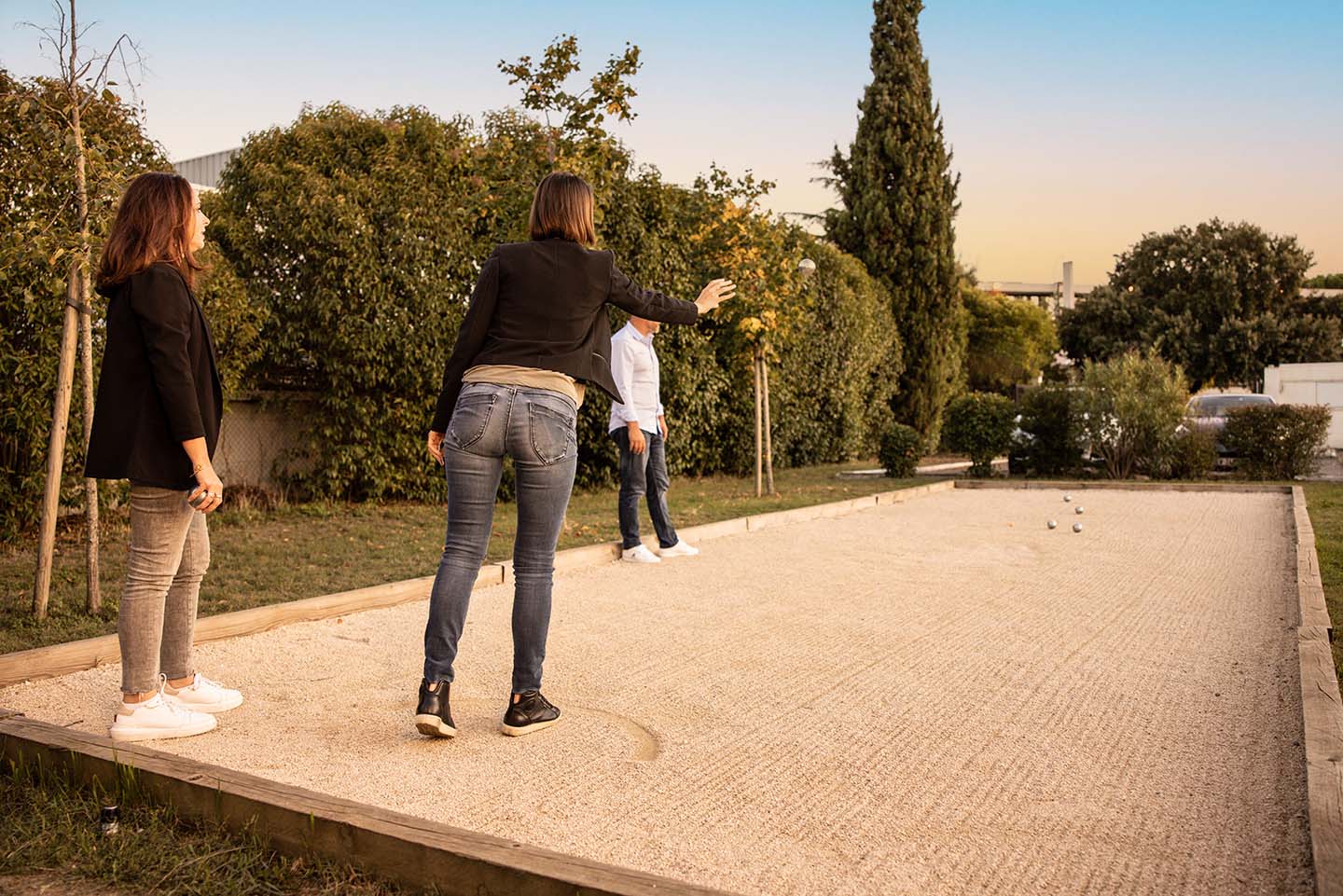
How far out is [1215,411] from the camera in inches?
795

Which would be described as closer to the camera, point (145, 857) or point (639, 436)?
point (145, 857)

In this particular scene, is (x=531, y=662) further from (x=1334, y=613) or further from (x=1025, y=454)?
(x=1025, y=454)

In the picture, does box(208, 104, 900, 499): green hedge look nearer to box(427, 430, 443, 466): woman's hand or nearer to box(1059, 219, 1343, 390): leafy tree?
box(427, 430, 443, 466): woman's hand

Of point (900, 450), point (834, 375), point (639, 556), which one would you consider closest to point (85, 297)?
point (639, 556)

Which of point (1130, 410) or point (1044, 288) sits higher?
point (1044, 288)

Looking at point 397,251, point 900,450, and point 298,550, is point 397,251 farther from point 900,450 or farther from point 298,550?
point 900,450

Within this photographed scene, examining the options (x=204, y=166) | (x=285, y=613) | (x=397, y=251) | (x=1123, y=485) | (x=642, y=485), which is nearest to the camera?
(x=285, y=613)

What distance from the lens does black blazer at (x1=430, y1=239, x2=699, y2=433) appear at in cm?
352

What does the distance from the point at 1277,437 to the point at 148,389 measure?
1747 cm

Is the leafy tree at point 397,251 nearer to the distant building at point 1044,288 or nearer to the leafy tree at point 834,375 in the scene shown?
the leafy tree at point 834,375

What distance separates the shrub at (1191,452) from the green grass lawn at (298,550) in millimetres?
6884

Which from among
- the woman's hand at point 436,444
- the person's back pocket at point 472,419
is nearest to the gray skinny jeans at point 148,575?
the woman's hand at point 436,444

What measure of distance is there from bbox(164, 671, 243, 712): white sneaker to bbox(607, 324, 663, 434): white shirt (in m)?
3.80

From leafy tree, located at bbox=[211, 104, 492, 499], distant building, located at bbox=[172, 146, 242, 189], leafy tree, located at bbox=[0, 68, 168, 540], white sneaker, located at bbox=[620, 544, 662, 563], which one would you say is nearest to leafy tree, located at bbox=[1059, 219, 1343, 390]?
distant building, located at bbox=[172, 146, 242, 189]
